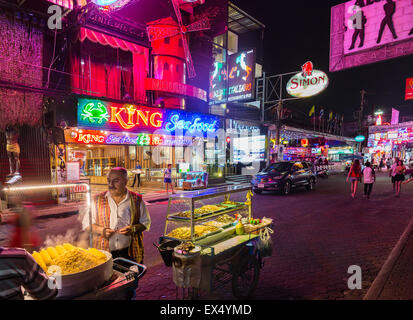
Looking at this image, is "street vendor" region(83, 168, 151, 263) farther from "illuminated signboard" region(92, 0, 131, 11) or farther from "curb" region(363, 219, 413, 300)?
"illuminated signboard" region(92, 0, 131, 11)

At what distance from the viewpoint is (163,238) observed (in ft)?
12.7

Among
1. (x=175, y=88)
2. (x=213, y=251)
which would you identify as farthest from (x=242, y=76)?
(x=213, y=251)

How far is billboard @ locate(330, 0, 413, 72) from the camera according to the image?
5516mm

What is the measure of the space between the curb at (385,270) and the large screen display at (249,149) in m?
19.2

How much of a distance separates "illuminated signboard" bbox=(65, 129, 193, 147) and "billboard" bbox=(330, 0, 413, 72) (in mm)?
11801

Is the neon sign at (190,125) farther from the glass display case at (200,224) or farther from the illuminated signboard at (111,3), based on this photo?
the glass display case at (200,224)

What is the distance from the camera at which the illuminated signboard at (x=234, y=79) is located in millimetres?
17594

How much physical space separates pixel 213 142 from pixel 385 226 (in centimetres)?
1609

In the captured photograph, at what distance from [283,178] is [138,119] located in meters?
9.74

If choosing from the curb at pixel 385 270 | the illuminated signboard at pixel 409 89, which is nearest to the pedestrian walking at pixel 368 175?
the curb at pixel 385 270

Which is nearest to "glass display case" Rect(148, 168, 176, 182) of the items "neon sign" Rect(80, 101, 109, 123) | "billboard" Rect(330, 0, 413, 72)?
"neon sign" Rect(80, 101, 109, 123)

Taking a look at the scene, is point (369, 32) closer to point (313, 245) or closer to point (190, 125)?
point (313, 245)

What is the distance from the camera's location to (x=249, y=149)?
2677 cm
